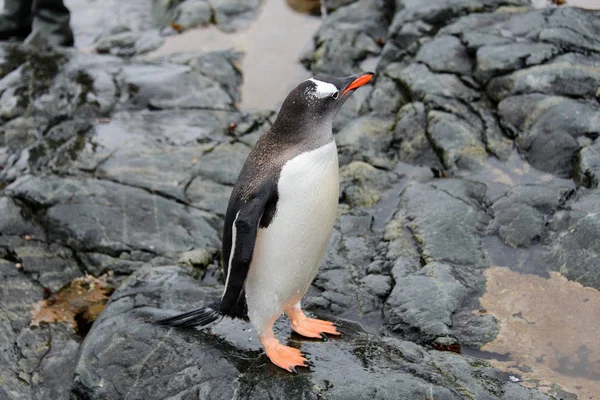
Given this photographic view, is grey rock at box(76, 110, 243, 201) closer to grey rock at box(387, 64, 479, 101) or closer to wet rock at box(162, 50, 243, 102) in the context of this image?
wet rock at box(162, 50, 243, 102)

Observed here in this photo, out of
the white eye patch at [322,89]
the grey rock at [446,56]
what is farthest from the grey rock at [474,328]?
the grey rock at [446,56]

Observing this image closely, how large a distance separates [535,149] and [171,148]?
3962 mm

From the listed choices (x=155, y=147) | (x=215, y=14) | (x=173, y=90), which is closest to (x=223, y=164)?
(x=155, y=147)

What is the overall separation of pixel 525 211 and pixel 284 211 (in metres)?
2.69

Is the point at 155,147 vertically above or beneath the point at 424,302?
beneath

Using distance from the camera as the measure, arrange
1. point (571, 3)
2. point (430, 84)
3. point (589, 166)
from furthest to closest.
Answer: point (571, 3)
point (430, 84)
point (589, 166)

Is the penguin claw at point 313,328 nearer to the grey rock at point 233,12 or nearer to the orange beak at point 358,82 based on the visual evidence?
the orange beak at point 358,82

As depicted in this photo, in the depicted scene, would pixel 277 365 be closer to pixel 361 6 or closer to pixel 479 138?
pixel 479 138

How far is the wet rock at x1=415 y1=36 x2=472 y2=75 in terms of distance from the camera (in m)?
7.33

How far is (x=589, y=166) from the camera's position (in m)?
5.71

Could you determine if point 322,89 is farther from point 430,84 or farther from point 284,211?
point 430,84

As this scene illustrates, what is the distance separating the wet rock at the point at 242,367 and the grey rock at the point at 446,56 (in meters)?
3.80

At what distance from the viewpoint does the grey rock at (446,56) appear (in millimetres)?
7332

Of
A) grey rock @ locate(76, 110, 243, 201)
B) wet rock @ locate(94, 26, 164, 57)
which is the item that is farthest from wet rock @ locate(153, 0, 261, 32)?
grey rock @ locate(76, 110, 243, 201)
